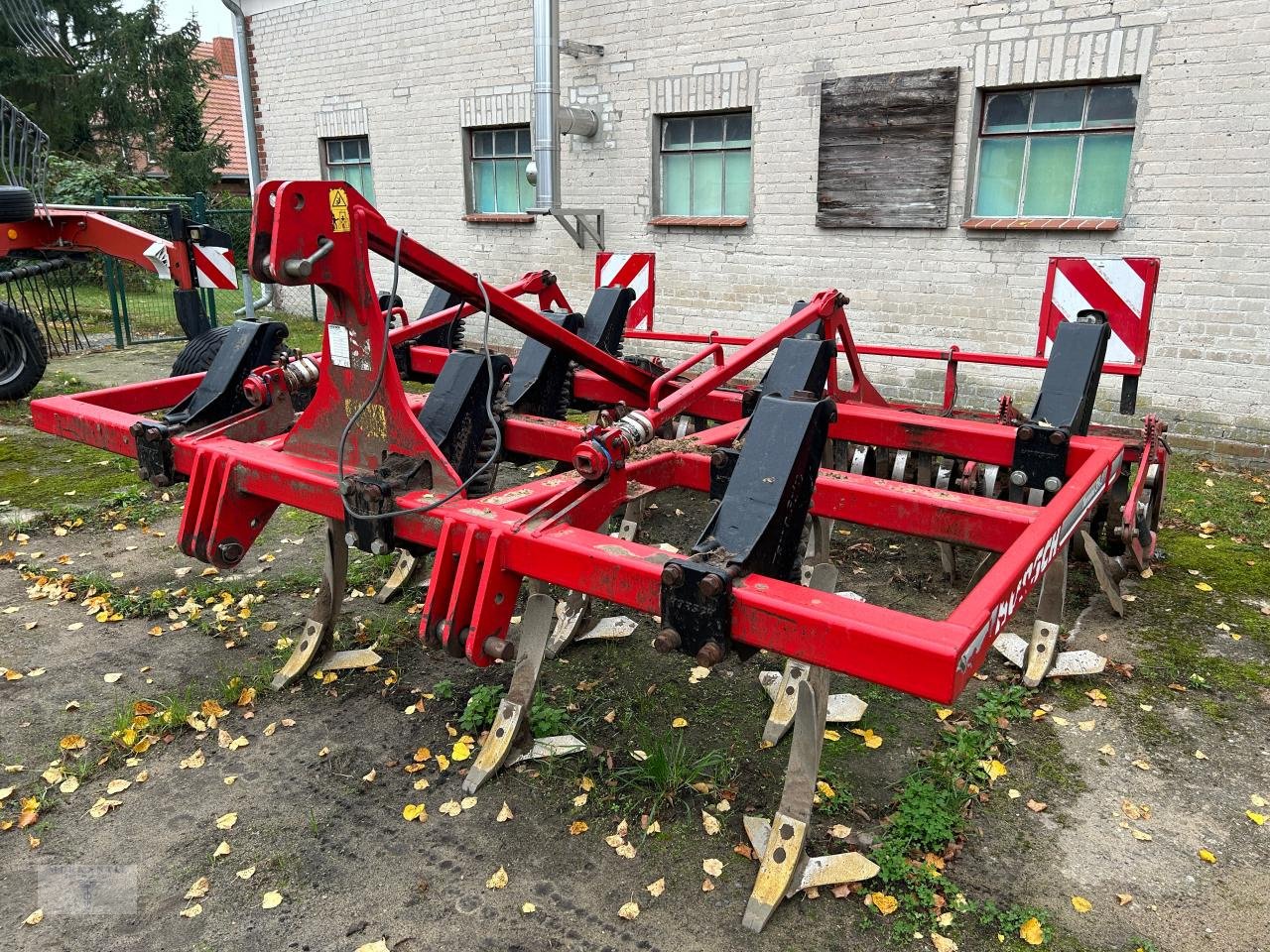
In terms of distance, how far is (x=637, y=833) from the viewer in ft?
8.47

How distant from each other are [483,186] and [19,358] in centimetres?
466

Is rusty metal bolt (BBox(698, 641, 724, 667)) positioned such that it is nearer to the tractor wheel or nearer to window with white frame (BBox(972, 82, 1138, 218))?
window with white frame (BBox(972, 82, 1138, 218))

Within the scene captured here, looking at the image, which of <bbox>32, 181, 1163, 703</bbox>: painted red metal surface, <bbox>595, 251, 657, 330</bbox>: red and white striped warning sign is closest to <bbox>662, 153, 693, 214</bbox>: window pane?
<bbox>595, 251, 657, 330</bbox>: red and white striped warning sign

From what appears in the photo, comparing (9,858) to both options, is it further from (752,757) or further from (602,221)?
(602,221)

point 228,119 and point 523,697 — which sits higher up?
point 228,119

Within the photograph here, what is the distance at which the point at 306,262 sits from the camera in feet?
8.34

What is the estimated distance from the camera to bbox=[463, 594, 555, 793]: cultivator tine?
2.84 m

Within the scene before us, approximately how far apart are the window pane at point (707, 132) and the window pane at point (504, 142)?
7.66 ft

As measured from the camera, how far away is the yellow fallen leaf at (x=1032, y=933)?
7.22 ft

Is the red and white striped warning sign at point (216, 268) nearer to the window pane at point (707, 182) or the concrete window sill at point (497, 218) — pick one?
the concrete window sill at point (497, 218)

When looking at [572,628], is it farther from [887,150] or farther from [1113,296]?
[887,150]

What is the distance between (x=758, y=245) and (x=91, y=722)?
6.11 metres

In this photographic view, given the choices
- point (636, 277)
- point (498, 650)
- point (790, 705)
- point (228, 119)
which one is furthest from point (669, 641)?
point (228, 119)

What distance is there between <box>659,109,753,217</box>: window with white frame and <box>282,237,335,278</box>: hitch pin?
225 inches
